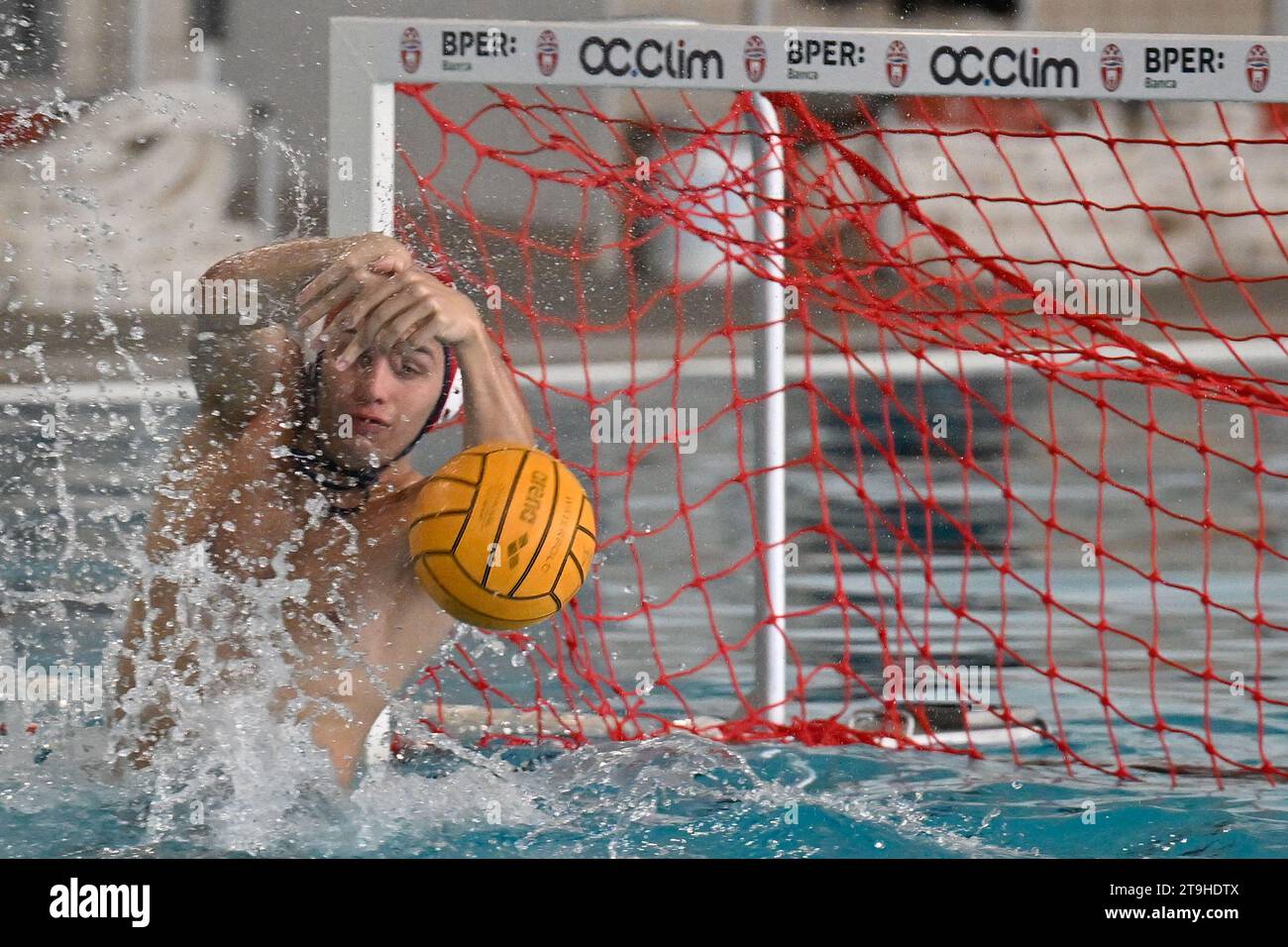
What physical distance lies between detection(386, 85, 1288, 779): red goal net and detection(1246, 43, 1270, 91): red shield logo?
0.55 feet

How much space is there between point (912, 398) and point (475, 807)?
17.5 feet

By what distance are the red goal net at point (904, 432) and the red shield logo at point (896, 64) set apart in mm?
224

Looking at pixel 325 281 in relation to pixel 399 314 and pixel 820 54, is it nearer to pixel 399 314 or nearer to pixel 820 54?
pixel 399 314

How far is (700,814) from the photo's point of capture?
Answer: 2.66 metres

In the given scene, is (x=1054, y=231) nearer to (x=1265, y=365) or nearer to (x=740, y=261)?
(x=1265, y=365)

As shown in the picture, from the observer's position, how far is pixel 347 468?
2.67 meters

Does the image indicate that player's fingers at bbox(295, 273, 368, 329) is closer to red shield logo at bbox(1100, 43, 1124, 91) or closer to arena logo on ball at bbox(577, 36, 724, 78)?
arena logo on ball at bbox(577, 36, 724, 78)

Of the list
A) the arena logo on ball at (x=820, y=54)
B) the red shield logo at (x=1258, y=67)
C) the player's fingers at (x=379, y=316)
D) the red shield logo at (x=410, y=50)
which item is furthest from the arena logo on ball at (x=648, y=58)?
the red shield logo at (x=1258, y=67)

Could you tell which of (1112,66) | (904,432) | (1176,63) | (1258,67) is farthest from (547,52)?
(904,432)

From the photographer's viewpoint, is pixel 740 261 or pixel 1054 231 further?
Answer: pixel 1054 231

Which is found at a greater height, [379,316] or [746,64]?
[746,64]

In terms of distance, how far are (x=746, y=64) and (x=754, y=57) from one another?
2 centimetres

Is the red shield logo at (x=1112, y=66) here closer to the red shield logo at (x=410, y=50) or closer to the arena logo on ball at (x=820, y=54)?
the arena logo on ball at (x=820, y=54)
